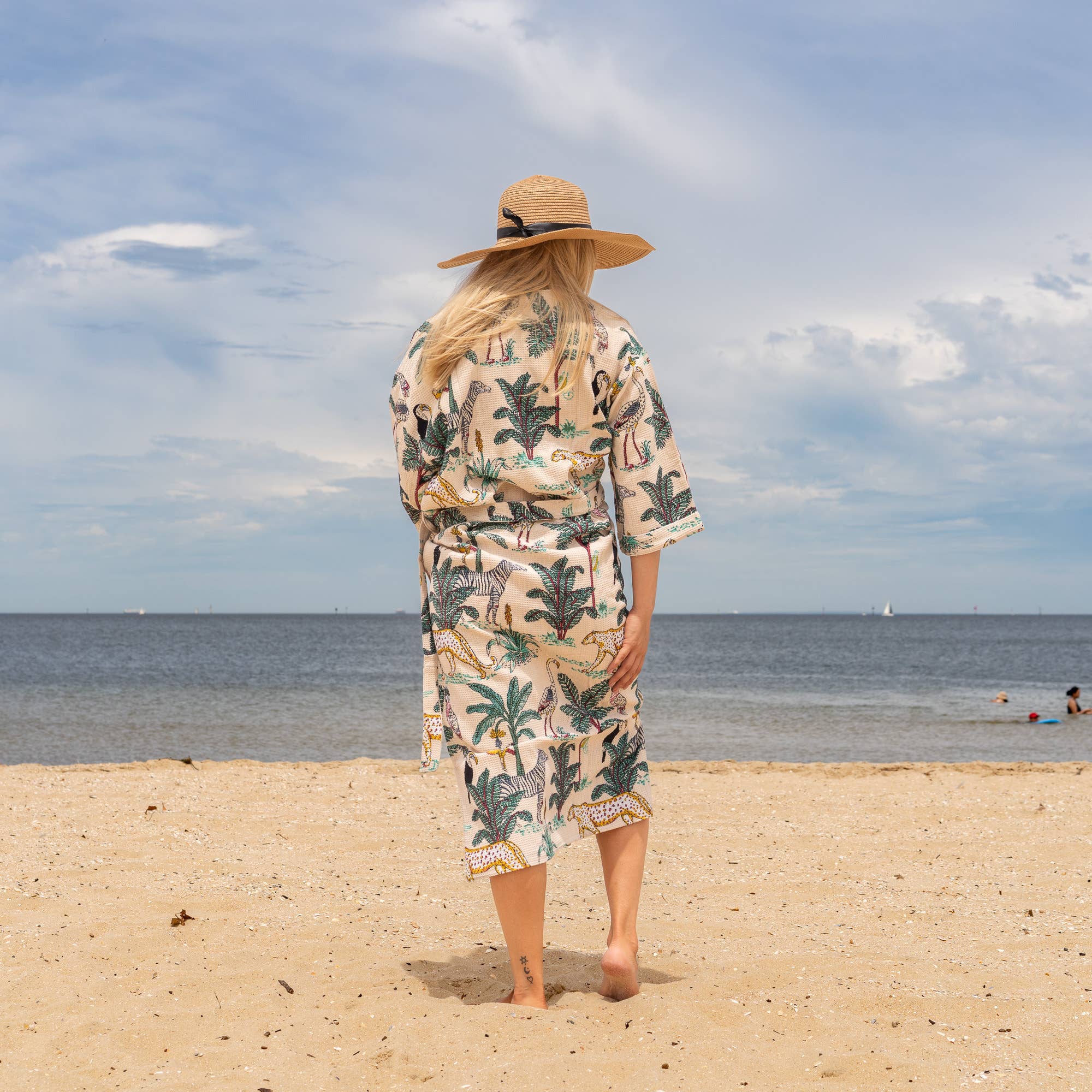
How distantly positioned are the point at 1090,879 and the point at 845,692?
21.2 meters

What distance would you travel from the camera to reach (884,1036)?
2402 millimetres

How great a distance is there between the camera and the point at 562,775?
101 inches

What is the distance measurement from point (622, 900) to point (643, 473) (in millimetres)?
1222

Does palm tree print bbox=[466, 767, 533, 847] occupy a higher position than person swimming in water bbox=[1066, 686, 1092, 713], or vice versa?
palm tree print bbox=[466, 767, 533, 847]

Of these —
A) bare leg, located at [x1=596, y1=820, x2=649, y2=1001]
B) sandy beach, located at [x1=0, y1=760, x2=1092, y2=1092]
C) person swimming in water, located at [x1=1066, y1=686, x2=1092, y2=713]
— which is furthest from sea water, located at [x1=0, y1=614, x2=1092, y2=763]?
bare leg, located at [x1=596, y1=820, x2=649, y2=1001]

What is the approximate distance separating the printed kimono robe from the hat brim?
0.53 ft

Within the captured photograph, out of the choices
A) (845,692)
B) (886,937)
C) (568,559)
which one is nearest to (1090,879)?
(886,937)

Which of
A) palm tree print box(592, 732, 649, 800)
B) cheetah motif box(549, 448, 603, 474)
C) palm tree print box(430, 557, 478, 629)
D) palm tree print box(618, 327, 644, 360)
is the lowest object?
palm tree print box(592, 732, 649, 800)

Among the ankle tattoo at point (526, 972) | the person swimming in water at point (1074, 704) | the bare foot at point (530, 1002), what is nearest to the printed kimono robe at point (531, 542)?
the ankle tattoo at point (526, 972)

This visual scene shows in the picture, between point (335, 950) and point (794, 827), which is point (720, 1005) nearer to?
point (335, 950)

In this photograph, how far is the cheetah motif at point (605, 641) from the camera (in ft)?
8.16

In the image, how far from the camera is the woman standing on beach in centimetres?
245

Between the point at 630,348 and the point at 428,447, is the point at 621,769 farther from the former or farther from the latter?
the point at 630,348

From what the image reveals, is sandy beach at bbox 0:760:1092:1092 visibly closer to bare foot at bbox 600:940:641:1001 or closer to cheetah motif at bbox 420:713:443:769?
bare foot at bbox 600:940:641:1001
